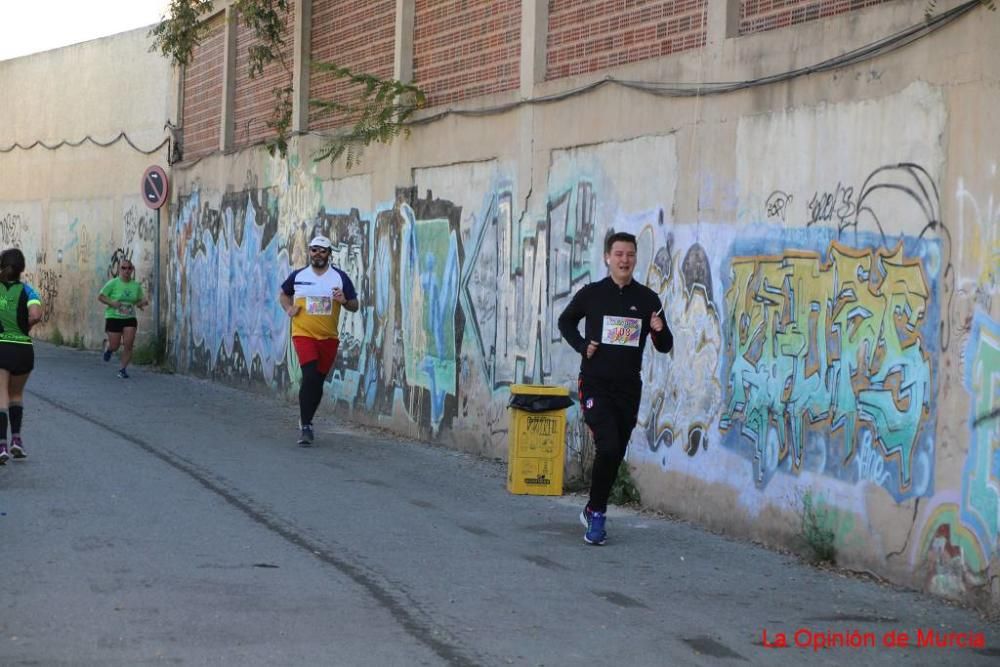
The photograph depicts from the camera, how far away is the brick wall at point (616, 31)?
10.9 meters

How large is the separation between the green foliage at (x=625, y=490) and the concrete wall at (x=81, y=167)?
50.4 feet

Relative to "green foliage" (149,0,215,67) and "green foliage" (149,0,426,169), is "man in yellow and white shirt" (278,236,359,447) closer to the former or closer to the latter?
"green foliage" (149,0,426,169)

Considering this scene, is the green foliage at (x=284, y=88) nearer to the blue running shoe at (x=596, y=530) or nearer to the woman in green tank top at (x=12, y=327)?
the woman in green tank top at (x=12, y=327)

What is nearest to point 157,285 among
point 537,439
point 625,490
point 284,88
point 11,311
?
point 284,88

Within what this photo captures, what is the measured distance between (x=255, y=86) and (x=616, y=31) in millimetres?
9905

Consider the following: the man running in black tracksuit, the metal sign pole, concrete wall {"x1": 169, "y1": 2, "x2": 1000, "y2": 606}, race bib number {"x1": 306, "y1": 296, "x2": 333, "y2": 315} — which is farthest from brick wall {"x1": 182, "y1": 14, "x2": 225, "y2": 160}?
the man running in black tracksuit

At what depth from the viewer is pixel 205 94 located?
2316cm

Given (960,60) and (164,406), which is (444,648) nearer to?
(960,60)

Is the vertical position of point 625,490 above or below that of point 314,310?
below

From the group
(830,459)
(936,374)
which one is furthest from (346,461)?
(936,374)

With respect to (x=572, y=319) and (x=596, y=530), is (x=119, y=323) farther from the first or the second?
(x=596, y=530)

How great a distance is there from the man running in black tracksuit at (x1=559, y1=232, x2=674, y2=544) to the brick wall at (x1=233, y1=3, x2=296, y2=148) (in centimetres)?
1104

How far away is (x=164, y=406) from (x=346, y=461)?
16.2 feet

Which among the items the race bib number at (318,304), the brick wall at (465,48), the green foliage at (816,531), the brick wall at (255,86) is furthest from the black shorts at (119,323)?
the green foliage at (816,531)
